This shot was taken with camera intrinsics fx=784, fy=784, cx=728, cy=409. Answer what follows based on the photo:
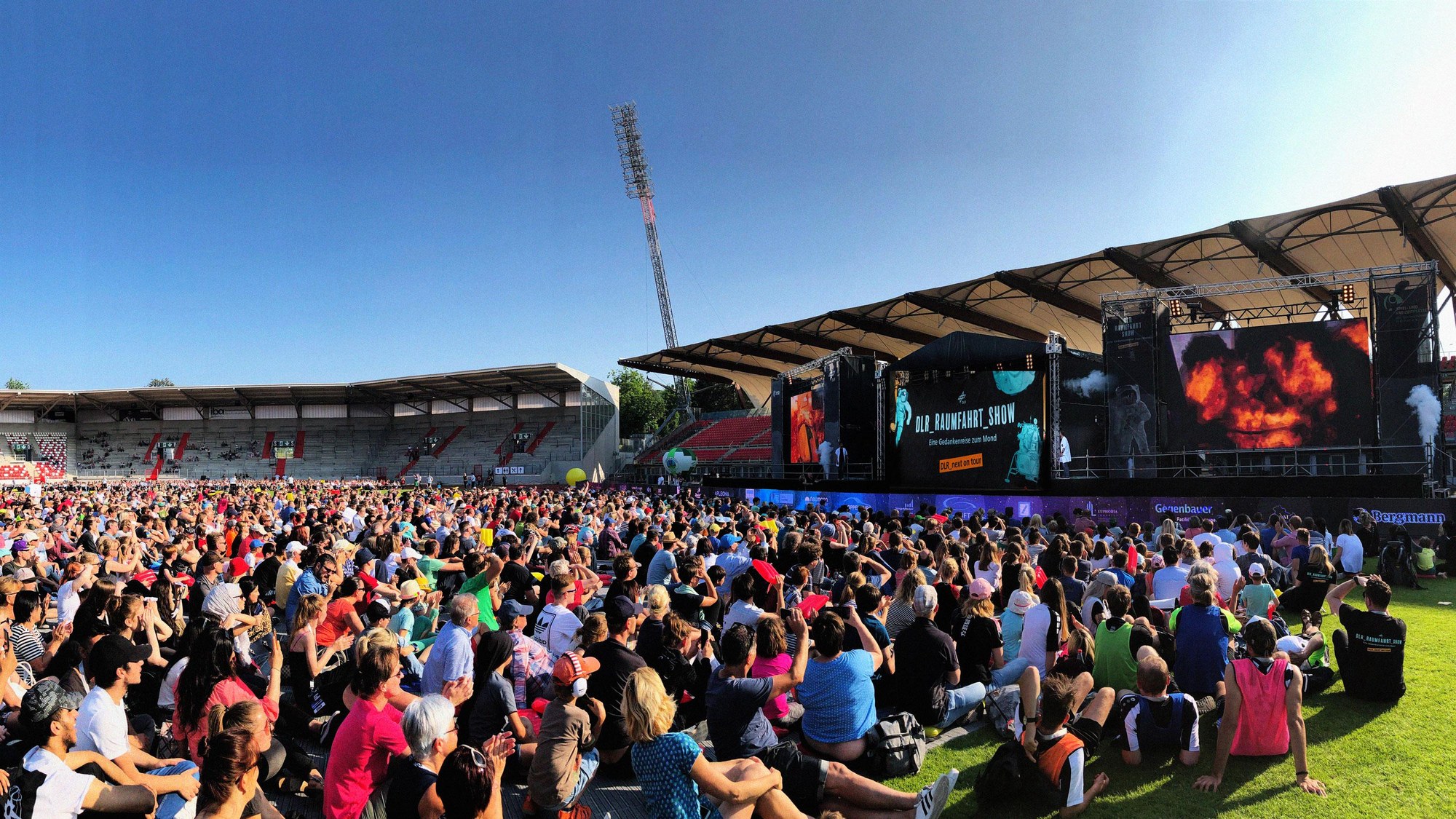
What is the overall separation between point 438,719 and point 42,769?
1.83m

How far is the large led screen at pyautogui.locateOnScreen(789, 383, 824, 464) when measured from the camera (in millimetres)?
26080

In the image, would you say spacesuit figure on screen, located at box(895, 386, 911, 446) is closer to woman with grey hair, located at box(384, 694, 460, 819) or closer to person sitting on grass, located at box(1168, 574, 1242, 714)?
person sitting on grass, located at box(1168, 574, 1242, 714)

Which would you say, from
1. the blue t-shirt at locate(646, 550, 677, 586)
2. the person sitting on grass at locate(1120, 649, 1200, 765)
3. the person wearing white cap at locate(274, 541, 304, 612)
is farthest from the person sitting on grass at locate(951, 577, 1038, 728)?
the person wearing white cap at locate(274, 541, 304, 612)

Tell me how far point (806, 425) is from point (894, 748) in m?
22.6

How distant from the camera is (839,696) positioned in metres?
4.63

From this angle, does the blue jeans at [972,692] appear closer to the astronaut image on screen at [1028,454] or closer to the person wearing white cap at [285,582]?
the person wearing white cap at [285,582]

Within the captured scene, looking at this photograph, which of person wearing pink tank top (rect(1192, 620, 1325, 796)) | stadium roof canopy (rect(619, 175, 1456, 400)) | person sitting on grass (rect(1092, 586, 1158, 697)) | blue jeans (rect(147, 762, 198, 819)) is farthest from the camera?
stadium roof canopy (rect(619, 175, 1456, 400))

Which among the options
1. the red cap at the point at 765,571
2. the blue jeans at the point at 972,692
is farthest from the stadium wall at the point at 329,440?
the blue jeans at the point at 972,692

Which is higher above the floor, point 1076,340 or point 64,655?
point 1076,340

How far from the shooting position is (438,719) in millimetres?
3363

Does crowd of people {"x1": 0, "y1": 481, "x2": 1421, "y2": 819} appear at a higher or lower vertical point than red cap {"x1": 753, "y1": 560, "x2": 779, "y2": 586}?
lower

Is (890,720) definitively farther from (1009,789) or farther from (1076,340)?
(1076,340)

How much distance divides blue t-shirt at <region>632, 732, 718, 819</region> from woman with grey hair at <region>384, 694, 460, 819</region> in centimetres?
83

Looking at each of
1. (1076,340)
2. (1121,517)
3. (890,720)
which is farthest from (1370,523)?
(1076,340)
